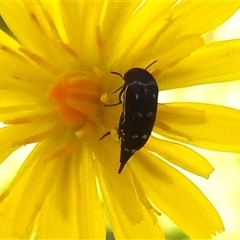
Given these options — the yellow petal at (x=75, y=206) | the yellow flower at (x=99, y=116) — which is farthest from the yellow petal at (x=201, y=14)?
the yellow petal at (x=75, y=206)

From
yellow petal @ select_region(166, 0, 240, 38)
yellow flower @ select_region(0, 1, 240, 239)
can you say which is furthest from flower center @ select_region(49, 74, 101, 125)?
yellow petal @ select_region(166, 0, 240, 38)

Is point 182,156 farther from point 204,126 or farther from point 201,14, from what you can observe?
point 201,14

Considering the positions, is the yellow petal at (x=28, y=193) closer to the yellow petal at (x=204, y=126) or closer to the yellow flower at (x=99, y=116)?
the yellow flower at (x=99, y=116)

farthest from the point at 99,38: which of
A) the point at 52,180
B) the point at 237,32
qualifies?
the point at 237,32

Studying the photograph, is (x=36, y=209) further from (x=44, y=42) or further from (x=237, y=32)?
(x=237, y=32)

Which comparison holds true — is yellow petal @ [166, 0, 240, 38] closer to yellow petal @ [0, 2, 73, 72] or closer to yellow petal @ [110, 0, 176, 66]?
yellow petal @ [110, 0, 176, 66]

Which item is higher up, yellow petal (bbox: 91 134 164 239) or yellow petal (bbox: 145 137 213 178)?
yellow petal (bbox: 145 137 213 178)

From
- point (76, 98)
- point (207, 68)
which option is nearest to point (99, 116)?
Answer: point (76, 98)
